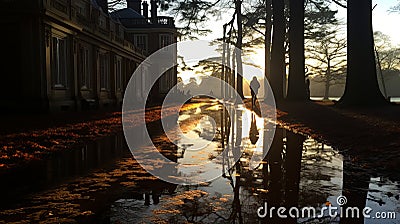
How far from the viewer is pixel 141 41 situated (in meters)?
54.9

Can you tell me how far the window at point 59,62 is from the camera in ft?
63.3

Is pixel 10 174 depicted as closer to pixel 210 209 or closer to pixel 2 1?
pixel 210 209

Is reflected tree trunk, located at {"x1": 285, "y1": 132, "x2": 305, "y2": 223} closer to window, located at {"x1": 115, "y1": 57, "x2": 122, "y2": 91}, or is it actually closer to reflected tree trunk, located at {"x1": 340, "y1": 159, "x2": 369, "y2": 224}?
reflected tree trunk, located at {"x1": 340, "y1": 159, "x2": 369, "y2": 224}

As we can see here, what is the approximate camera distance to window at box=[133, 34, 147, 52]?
5473cm

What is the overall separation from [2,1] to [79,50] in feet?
20.3

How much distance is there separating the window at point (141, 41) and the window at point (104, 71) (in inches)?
974

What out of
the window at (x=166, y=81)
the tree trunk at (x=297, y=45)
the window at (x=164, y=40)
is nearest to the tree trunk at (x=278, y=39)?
the tree trunk at (x=297, y=45)

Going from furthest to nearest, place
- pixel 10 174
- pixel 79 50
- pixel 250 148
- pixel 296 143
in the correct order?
pixel 79 50, pixel 296 143, pixel 250 148, pixel 10 174

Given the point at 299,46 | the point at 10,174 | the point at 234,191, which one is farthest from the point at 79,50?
the point at 234,191

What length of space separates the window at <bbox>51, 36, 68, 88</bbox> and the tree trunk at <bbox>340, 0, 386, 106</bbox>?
1444 cm

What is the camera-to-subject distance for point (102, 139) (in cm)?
1011

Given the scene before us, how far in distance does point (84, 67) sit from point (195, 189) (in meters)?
21.5

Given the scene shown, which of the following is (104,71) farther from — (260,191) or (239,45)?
(260,191)

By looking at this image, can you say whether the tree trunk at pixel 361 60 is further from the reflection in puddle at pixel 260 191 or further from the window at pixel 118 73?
the window at pixel 118 73
